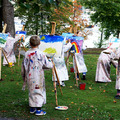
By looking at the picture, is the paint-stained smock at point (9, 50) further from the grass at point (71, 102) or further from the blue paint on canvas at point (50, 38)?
the blue paint on canvas at point (50, 38)

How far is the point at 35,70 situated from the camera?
611 cm

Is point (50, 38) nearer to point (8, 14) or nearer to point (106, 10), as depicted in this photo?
point (8, 14)

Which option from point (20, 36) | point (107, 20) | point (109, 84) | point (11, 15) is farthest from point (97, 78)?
point (107, 20)

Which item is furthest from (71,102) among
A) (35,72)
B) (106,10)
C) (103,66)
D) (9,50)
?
(106,10)

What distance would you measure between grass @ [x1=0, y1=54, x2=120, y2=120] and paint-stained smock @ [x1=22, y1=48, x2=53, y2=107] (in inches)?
16.9

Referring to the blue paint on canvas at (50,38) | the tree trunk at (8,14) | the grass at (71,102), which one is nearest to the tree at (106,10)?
the tree trunk at (8,14)

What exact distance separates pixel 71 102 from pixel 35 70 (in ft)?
6.04

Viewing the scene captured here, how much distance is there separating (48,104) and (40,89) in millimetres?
1183

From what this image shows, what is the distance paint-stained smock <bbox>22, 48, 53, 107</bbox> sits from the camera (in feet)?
19.9

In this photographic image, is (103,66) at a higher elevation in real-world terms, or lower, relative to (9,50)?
lower

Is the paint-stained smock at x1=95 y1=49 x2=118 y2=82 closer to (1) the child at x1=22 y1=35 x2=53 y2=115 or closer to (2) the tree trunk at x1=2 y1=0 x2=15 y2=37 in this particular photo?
(1) the child at x1=22 y1=35 x2=53 y2=115

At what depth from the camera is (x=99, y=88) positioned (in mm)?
9625

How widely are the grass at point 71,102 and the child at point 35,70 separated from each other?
41 centimetres

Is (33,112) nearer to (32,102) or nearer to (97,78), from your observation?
(32,102)
